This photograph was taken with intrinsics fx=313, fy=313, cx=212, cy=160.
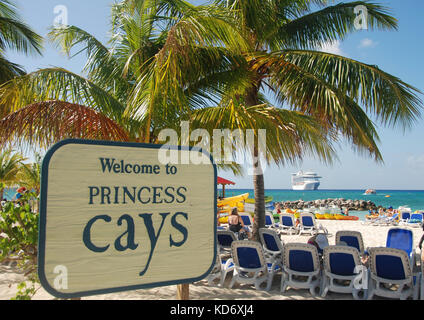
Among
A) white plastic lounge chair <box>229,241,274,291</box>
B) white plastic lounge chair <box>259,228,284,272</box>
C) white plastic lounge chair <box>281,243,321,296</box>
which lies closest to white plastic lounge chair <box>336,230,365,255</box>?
white plastic lounge chair <box>259,228,284,272</box>

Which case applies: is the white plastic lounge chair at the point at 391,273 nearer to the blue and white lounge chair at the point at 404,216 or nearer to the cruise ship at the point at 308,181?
the blue and white lounge chair at the point at 404,216

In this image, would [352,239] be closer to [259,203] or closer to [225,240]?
[259,203]

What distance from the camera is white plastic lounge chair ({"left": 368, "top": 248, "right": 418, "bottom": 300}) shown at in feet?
16.5

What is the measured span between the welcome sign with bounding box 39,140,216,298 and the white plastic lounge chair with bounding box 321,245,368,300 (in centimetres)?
475

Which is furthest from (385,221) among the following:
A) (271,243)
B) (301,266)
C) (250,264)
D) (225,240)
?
(250,264)

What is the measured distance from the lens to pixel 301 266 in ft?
18.9

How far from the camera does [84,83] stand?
4.44 metres

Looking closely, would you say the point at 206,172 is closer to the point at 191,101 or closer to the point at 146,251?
the point at 146,251

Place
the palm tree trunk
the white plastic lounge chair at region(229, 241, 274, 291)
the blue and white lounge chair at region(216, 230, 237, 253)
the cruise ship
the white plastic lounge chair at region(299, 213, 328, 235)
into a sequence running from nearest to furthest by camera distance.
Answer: the white plastic lounge chair at region(229, 241, 274, 291) → the blue and white lounge chair at region(216, 230, 237, 253) → the palm tree trunk → the white plastic lounge chair at region(299, 213, 328, 235) → the cruise ship

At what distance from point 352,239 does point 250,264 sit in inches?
115

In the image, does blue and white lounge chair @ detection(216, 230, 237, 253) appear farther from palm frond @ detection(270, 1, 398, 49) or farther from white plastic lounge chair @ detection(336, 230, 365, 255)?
palm frond @ detection(270, 1, 398, 49)
